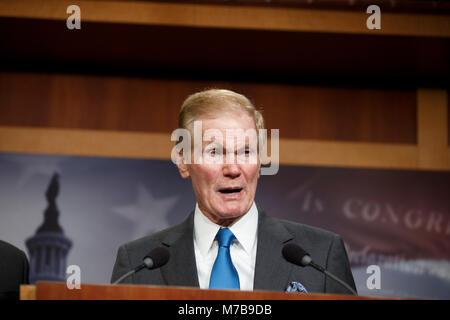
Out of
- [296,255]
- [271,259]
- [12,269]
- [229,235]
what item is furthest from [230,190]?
[12,269]

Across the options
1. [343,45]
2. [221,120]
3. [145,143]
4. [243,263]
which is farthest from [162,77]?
[243,263]

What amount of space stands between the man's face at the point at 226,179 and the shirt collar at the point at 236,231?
23 mm

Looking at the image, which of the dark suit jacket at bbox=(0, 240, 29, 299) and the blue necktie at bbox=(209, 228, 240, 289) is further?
the dark suit jacket at bbox=(0, 240, 29, 299)

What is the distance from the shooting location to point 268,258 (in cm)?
197

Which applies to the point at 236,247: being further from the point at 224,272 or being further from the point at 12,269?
the point at 12,269

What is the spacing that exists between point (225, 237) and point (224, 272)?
0.12 m

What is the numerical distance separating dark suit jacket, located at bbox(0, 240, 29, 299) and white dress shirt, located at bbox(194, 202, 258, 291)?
0.56 m

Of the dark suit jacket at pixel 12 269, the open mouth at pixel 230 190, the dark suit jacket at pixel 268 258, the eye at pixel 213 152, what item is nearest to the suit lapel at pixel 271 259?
the dark suit jacket at pixel 268 258

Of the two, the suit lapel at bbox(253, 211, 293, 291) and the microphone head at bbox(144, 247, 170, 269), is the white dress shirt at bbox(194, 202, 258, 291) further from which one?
the microphone head at bbox(144, 247, 170, 269)

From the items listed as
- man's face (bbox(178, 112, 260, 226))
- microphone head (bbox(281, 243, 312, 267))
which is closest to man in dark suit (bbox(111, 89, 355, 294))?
man's face (bbox(178, 112, 260, 226))

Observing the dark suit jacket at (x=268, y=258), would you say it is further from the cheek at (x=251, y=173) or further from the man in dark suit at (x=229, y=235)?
the cheek at (x=251, y=173)

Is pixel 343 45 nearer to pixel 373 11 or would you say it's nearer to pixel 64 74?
pixel 373 11

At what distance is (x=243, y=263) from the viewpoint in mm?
1984

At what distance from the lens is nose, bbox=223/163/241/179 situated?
80.6 inches
